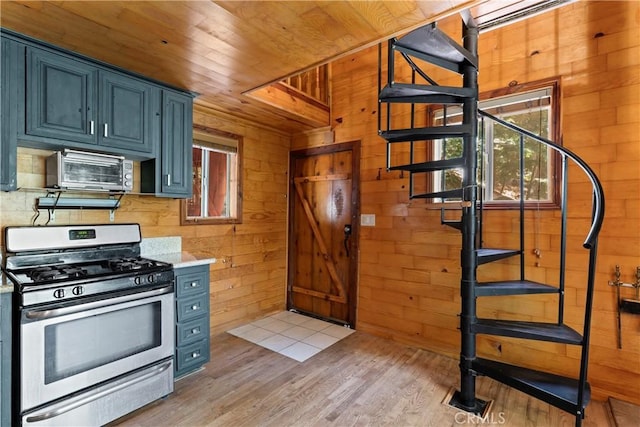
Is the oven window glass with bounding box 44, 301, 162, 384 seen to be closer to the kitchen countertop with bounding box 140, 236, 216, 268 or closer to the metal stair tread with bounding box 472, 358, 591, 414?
the kitchen countertop with bounding box 140, 236, 216, 268

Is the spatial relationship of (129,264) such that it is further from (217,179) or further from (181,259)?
(217,179)

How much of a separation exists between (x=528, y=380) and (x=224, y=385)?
2.15 meters

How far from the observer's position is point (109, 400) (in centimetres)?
198

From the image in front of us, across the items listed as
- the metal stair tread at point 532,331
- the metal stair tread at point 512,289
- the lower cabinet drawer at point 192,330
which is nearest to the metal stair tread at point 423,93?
the metal stair tread at point 512,289

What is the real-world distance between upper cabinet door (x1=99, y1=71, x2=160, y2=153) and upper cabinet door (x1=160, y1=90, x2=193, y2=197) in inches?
4.3

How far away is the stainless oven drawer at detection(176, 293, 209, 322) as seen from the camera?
99.0 inches

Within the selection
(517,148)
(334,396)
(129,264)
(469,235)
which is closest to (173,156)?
(129,264)

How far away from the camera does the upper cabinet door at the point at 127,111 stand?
7.53ft

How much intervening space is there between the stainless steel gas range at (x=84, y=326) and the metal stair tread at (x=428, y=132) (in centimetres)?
197

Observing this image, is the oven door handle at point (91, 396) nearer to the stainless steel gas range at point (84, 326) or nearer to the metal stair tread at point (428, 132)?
the stainless steel gas range at point (84, 326)

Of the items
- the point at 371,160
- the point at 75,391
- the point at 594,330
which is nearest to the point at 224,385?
the point at 75,391

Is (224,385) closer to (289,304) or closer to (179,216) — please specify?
(179,216)

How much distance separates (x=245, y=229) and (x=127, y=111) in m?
1.77

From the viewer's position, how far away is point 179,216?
10.3 feet
